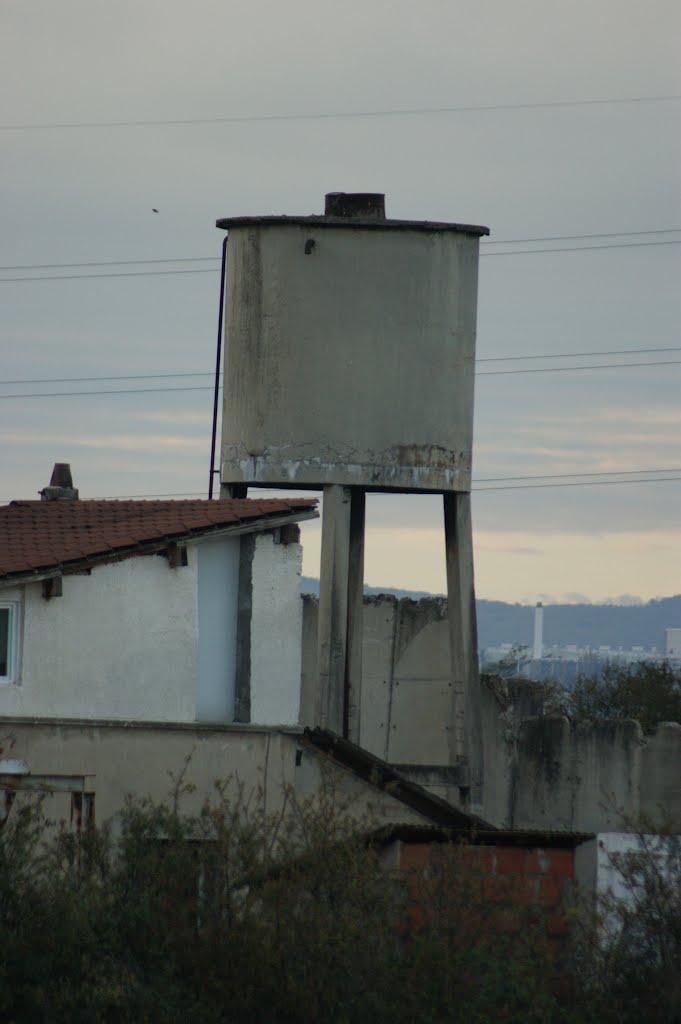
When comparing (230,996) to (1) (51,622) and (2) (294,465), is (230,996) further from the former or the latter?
(2) (294,465)

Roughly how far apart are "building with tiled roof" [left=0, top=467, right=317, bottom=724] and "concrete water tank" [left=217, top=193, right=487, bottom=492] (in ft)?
2.58

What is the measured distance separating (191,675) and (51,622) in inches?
68.3

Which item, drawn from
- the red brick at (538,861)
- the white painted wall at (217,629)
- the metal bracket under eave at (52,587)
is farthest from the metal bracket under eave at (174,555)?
the red brick at (538,861)

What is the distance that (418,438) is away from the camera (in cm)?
2419

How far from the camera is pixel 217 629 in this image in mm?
23406

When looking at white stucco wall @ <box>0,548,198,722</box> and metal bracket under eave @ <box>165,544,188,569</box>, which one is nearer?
white stucco wall @ <box>0,548,198,722</box>

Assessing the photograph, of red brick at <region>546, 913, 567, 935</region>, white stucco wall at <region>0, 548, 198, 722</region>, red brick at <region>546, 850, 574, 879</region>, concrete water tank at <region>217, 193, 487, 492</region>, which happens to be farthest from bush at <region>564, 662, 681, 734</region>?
red brick at <region>546, 913, 567, 935</region>

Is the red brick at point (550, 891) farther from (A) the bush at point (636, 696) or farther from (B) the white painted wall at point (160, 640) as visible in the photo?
(A) the bush at point (636, 696)

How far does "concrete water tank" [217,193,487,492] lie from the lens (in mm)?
24125

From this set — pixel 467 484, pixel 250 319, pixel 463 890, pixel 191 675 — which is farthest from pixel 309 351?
pixel 463 890

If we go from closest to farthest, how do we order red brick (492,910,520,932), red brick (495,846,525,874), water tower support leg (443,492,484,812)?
red brick (492,910,520,932)
red brick (495,846,525,874)
water tower support leg (443,492,484,812)

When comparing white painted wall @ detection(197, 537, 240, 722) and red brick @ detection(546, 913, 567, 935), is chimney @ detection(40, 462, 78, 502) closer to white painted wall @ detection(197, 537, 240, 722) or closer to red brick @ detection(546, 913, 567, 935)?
Result: white painted wall @ detection(197, 537, 240, 722)

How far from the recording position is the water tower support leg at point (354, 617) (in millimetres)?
25641

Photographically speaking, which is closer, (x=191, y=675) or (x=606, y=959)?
(x=606, y=959)
